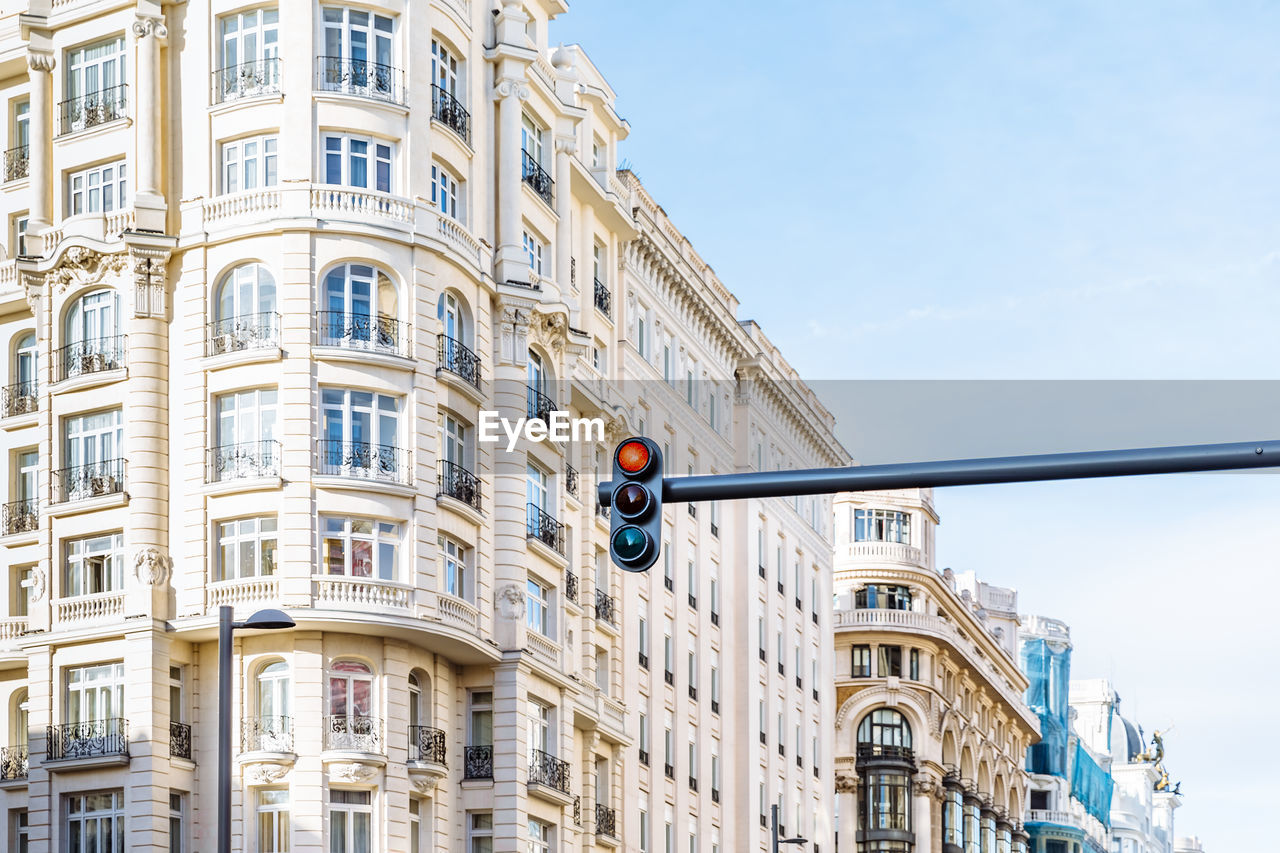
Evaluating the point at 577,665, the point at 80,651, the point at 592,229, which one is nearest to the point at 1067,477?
the point at 80,651

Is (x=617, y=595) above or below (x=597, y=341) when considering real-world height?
below

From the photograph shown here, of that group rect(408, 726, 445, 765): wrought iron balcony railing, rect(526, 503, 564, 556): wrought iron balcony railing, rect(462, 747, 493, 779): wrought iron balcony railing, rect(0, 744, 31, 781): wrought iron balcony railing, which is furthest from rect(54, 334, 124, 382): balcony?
rect(462, 747, 493, 779): wrought iron balcony railing

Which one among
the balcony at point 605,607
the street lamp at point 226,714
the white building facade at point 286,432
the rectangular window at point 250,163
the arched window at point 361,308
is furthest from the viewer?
the balcony at point 605,607

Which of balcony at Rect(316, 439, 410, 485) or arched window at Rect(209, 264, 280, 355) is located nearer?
balcony at Rect(316, 439, 410, 485)

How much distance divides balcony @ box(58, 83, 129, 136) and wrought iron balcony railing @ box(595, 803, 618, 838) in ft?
71.8

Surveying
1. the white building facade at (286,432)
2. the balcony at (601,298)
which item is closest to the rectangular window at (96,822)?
the white building facade at (286,432)

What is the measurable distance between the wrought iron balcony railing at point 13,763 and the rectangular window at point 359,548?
9612mm

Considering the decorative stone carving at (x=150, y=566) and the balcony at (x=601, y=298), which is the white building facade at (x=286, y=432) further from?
the balcony at (x=601, y=298)

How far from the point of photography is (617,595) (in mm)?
67938

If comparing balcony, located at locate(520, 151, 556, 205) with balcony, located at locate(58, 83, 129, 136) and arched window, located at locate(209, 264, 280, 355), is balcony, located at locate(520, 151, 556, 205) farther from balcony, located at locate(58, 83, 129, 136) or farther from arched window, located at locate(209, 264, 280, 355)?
balcony, located at locate(58, 83, 129, 136)

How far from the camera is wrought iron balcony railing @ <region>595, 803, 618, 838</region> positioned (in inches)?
2539

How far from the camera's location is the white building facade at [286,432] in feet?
180

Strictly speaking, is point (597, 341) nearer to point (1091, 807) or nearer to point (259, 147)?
point (259, 147)

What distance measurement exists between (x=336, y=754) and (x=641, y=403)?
20.6 meters
